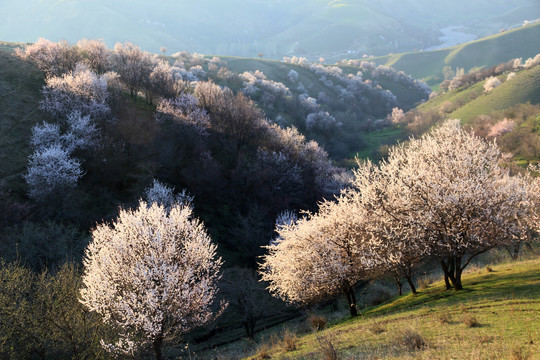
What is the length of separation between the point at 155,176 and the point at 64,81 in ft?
68.7

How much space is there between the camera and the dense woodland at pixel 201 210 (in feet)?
59.6

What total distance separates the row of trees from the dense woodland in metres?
0.11

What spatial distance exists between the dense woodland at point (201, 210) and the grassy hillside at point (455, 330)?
2.25 m

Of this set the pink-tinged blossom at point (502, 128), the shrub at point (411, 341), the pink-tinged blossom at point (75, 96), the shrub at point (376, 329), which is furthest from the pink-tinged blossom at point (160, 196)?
the pink-tinged blossom at point (502, 128)

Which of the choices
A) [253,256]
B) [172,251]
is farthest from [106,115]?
[172,251]

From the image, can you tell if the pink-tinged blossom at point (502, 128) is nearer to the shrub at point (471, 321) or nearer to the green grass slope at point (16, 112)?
the shrub at point (471, 321)

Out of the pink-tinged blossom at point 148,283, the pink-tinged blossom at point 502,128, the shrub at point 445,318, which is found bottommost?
the shrub at point 445,318

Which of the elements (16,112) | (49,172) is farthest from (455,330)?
(16,112)

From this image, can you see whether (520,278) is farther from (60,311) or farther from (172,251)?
(60,311)

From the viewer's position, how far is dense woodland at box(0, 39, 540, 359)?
715 inches

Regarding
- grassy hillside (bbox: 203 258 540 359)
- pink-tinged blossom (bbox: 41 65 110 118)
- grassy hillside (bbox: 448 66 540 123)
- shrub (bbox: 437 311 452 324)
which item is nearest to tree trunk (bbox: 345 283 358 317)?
grassy hillside (bbox: 203 258 540 359)

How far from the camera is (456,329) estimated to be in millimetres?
12312

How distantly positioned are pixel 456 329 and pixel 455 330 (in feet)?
0.54

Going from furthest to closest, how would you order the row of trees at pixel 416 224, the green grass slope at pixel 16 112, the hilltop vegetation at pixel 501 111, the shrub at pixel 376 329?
the hilltop vegetation at pixel 501 111 → the green grass slope at pixel 16 112 → the row of trees at pixel 416 224 → the shrub at pixel 376 329
